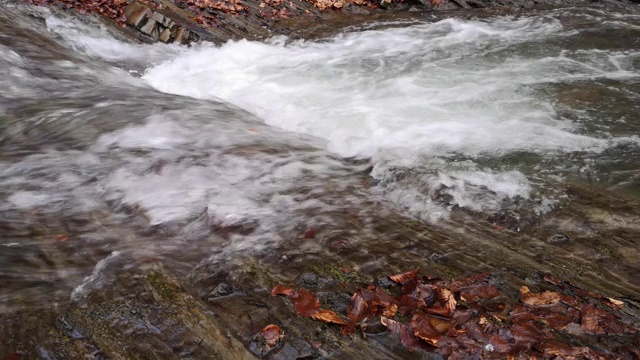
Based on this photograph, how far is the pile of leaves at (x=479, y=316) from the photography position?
3053 millimetres

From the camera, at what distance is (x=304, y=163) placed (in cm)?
568

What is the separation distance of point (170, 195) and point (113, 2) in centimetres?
787

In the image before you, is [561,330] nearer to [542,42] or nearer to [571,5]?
[542,42]

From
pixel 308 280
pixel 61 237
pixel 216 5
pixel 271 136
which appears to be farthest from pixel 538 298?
pixel 216 5

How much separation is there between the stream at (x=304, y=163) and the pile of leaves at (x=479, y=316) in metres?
0.24

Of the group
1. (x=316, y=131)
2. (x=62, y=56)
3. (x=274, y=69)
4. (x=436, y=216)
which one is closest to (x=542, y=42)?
(x=274, y=69)

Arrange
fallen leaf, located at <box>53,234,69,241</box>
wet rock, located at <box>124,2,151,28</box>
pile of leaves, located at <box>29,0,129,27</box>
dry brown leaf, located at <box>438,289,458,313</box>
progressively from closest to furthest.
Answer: dry brown leaf, located at <box>438,289,458,313</box>
fallen leaf, located at <box>53,234,69,241</box>
pile of leaves, located at <box>29,0,129,27</box>
wet rock, located at <box>124,2,151,28</box>

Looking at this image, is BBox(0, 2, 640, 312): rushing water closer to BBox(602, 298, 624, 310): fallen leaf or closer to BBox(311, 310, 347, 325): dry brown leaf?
BBox(311, 310, 347, 325): dry brown leaf

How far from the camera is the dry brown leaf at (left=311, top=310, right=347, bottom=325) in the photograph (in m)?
3.21

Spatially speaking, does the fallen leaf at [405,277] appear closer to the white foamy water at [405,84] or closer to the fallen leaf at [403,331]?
the fallen leaf at [403,331]

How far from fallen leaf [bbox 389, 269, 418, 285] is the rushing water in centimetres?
97

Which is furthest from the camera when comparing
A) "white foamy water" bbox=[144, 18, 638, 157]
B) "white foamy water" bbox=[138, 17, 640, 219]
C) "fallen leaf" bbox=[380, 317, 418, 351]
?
"white foamy water" bbox=[144, 18, 638, 157]

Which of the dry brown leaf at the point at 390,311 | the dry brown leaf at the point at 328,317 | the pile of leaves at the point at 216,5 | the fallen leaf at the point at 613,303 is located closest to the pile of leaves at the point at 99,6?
the pile of leaves at the point at 216,5

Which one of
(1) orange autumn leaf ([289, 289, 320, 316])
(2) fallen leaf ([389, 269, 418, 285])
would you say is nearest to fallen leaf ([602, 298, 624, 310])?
(2) fallen leaf ([389, 269, 418, 285])
